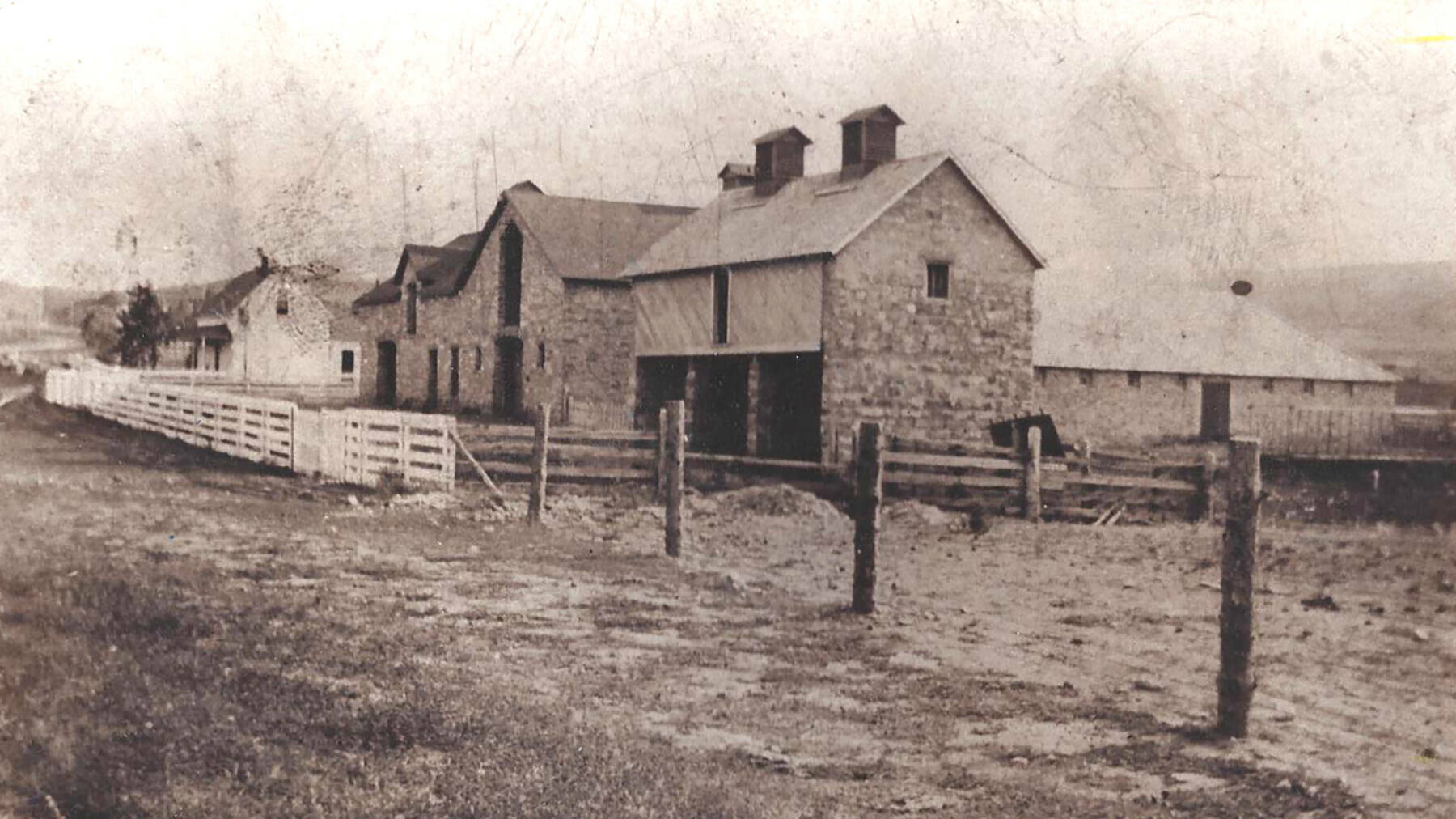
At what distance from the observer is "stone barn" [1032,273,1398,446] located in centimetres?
2838

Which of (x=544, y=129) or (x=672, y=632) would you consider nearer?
(x=672, y=632)

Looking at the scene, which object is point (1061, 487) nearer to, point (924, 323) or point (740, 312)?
point (924, 323)

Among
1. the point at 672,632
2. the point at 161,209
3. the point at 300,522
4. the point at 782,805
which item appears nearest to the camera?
the point at 782,805

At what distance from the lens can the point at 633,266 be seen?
2358 centimetres

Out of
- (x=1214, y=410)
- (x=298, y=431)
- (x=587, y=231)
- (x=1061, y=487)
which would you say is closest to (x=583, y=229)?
(x=587, y=231)

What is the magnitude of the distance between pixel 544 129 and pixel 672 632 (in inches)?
137

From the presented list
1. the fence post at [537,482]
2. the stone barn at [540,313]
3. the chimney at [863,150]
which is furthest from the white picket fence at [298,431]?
the stone barn at [540,313]

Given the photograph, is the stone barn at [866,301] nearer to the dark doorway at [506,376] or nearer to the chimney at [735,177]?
the chimney at [735,177]

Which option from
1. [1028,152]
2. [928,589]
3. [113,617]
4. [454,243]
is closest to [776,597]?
[928,589]

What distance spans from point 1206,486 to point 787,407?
761cm

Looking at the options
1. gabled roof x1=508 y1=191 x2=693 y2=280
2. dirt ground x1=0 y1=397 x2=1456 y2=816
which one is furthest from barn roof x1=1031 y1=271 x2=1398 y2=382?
dirt ground x1=0 y1=397 x2=1456 y2=816

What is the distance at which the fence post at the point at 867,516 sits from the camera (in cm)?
810

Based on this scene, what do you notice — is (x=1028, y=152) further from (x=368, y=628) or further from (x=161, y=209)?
(x=161, y=209)

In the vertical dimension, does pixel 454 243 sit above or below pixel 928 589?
above
